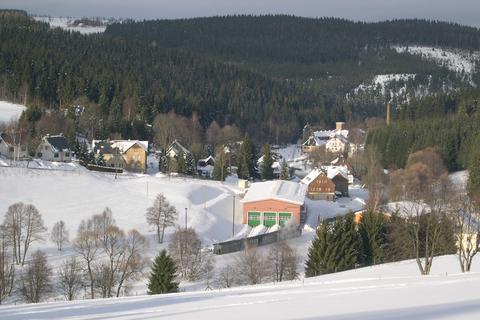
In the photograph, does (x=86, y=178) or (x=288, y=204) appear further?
(x=86, y=178)

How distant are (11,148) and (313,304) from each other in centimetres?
4094

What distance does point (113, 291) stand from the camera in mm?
25656

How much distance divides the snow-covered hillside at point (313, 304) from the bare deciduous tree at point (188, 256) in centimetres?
1146

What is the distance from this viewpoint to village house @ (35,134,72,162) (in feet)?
164

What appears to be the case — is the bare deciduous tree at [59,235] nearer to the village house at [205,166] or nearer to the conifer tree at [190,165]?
the conifer tree at [190,165]

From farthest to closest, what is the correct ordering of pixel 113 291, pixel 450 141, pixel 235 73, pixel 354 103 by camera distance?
pixel 354 103, pixel 235 73, pixel 450 141, pixel 113 291

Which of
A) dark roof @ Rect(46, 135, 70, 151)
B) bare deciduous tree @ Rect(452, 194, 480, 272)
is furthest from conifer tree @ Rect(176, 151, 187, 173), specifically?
bare deciduous tree @ Rect(452, 194, 480, 272)

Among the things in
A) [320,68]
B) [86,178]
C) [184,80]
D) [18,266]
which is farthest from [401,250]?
[320,68]

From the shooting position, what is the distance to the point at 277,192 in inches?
1673

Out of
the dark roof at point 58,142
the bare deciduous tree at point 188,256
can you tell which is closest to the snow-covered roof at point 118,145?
the dark roof at point 58,142

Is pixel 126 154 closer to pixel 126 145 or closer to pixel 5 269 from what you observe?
pixel 126 145

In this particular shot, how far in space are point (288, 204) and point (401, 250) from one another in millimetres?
12575

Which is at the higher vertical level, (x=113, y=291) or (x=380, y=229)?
(x=380, y=229)

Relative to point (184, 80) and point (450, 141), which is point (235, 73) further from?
point (450, 141)
